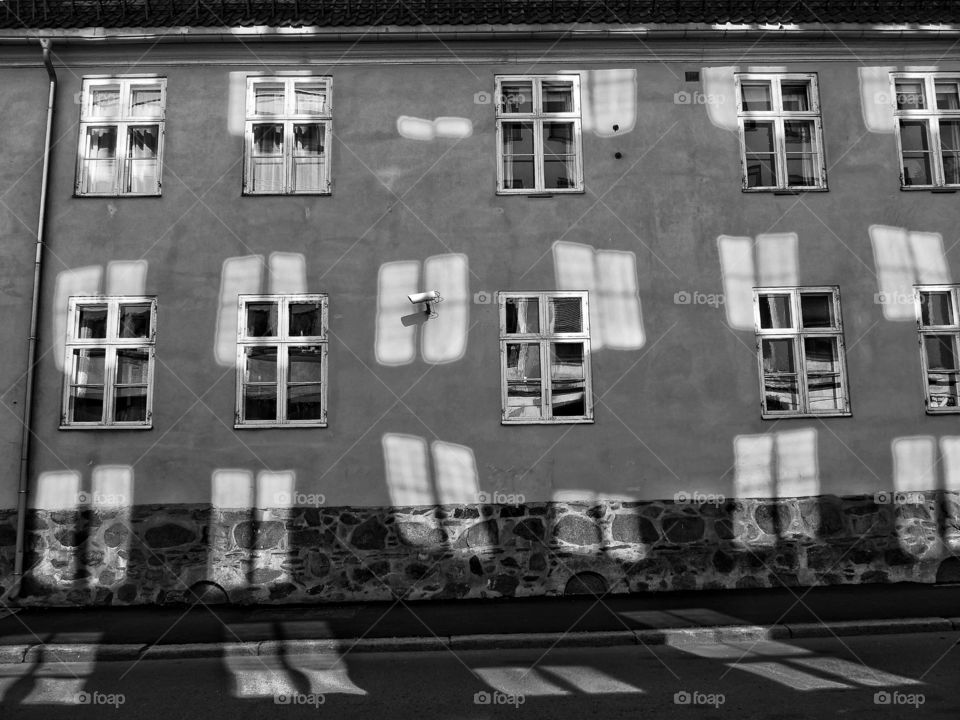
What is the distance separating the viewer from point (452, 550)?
11195 mm

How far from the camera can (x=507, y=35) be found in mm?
12086

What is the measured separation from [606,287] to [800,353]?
109 inches

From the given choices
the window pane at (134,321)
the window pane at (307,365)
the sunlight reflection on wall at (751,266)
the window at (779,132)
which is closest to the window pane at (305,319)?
the window pane at (307,365)

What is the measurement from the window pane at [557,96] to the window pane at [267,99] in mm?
3730

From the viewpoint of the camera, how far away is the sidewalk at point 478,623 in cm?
869

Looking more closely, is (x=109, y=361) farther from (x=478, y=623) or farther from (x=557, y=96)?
(x=557, y=96)

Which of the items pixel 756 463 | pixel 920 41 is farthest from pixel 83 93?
pixel 920 41

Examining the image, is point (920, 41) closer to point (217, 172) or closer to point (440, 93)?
point (440, 93)

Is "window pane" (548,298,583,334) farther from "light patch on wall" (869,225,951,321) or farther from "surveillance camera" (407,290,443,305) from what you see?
"light patch on wall" (869,225,951,321)

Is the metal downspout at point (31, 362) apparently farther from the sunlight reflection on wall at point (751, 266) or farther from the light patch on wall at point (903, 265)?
the light patch on wall at point (903, 265)

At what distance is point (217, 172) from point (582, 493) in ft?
21.6

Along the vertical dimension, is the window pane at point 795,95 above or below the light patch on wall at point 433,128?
above

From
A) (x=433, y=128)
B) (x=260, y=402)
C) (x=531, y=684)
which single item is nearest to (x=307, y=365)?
(x=260, y=402)

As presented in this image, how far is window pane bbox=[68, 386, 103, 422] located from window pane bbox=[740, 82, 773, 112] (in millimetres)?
9777
